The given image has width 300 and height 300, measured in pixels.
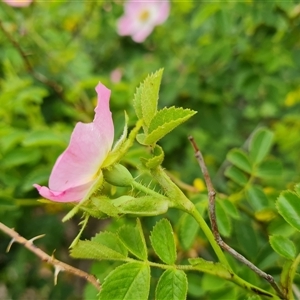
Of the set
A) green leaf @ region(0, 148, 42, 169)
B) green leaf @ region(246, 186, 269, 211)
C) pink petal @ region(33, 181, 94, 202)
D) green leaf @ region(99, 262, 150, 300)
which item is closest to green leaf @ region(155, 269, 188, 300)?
green leaf @ region(99, 262, 150, 300)

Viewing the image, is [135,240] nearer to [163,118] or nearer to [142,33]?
[163,118]

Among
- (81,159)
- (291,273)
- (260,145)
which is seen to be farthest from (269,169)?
(81,159)

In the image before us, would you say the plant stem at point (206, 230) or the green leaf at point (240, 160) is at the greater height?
the green leaf at point (240, 160)

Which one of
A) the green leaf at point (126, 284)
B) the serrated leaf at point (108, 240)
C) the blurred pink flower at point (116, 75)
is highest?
the blurred pink flower at point (116, 75)

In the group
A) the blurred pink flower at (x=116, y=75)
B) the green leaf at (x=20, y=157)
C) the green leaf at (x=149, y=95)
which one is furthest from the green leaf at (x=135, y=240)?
the blurred pink flower at (x=116, y=75)

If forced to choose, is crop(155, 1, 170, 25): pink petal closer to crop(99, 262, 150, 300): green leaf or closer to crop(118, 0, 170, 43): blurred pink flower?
crop(118, 0, 170, 43): blurred pink flower

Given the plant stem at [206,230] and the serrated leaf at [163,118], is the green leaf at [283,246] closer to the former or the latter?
the plant stem at [206,230]
